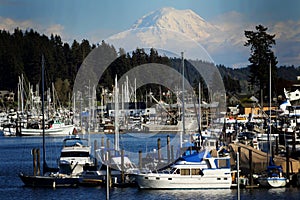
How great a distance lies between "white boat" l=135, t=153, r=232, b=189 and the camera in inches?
1797

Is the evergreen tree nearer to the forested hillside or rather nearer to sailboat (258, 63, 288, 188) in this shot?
the forested hillside

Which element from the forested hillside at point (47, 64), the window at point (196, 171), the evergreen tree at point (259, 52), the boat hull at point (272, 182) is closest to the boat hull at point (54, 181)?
the window at point (196, 171)

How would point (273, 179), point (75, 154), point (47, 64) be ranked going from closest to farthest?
point (273, 179), point (75, 154), point (47, 64)

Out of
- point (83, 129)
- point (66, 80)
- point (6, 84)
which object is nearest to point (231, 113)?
point (83, 129)

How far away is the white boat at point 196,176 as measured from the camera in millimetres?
45656

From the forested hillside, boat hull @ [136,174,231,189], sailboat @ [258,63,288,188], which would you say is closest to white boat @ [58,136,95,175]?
boat hull @ [136,174,231,189]

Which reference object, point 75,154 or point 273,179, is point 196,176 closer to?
point 273,179

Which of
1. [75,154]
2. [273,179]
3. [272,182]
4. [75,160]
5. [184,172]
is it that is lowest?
[272,182]

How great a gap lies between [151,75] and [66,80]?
5881 cm

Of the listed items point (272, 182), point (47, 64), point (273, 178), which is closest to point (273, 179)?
point (273, 178)

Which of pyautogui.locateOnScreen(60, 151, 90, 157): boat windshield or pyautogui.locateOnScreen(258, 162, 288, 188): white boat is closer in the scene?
pyautogui.locateOnScreen(258, 162, 288, 188): white boat

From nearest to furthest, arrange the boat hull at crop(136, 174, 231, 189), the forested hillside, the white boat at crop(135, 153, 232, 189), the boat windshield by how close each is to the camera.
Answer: the white boat at crop(135, 153, 232, 189) → the boat hull at crop(136, 174, 231, 189) → the boat windshield → the forested hillside

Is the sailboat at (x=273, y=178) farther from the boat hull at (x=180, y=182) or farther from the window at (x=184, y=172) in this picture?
the window at (x=184, y=172)

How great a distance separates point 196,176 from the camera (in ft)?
150
